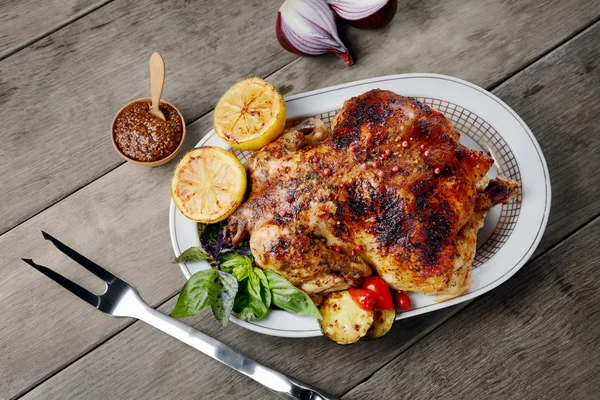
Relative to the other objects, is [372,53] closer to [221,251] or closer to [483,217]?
[483,217]

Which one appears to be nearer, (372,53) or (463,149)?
(463,149)

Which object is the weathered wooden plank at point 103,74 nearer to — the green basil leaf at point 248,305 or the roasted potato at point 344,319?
the green basil leaf at point 248,305

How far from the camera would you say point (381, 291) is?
2.02 metres

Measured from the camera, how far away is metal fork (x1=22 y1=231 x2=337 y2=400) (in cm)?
218

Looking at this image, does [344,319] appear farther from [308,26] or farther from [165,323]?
[308,26]

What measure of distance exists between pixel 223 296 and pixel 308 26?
4.13 feet

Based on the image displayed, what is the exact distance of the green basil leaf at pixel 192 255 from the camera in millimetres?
2111

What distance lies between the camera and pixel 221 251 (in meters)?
2.16

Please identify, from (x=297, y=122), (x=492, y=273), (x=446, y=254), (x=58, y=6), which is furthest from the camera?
(x=58, y=6)

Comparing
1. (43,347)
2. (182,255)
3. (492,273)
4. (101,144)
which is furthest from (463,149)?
(43,347)

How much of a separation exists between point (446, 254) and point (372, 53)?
3.62ft

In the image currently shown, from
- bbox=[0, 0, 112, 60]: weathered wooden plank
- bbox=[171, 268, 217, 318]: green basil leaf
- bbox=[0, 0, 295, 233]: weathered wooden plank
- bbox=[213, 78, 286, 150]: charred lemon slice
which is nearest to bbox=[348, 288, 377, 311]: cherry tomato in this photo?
bbox=[171, 268, 217, 318]: green basil leaf

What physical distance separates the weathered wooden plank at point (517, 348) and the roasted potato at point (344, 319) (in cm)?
46

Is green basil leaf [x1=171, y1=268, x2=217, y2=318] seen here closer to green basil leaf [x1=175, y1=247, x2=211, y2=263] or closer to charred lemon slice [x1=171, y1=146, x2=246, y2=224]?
green basil leaf [x1=175, y1=247, x2=211, y2=263]
